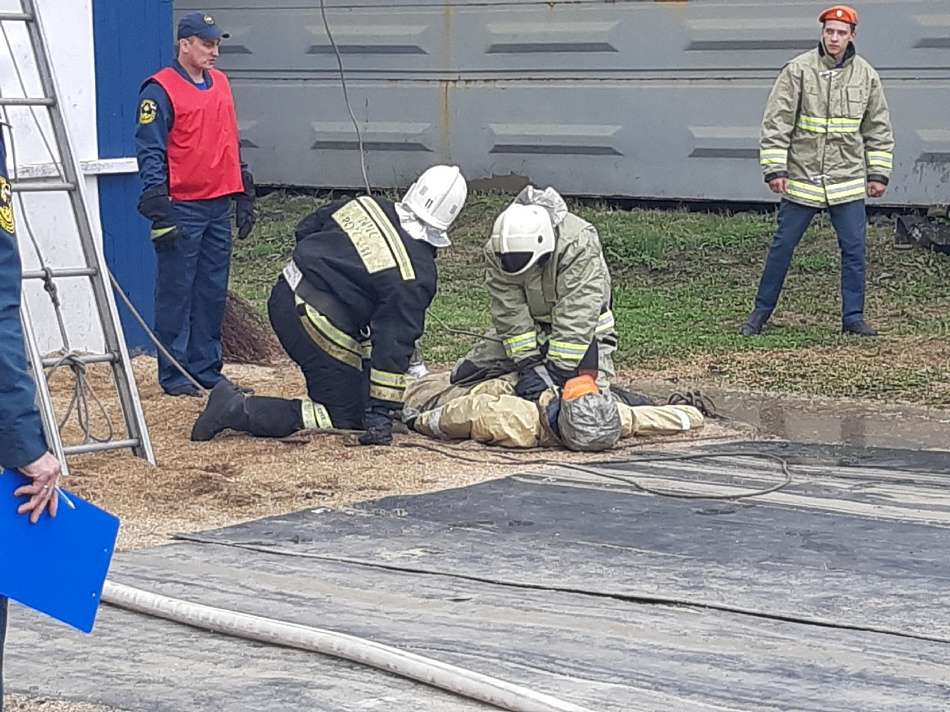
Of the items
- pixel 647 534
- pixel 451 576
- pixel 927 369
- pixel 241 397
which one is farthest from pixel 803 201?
pixel 451 576

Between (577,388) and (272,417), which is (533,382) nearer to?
(577,388)

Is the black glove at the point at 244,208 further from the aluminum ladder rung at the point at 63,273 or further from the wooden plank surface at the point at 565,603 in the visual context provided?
the wooden plank surface at the point at 565,603

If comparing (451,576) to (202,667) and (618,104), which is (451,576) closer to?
(202,667)

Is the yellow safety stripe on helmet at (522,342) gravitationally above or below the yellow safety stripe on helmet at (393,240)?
below

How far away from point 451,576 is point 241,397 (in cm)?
229

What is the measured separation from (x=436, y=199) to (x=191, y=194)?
1806mm

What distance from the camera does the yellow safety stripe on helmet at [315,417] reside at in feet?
22.2

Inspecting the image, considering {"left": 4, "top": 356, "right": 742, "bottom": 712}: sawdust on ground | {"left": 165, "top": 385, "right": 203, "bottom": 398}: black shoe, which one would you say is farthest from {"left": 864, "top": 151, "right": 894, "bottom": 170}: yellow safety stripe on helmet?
{"left": 165, "top": 385, "right": 203, "bottom": 398}: black shoe

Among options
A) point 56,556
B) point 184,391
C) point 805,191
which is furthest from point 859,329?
point 56,556

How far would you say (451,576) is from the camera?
470 cm

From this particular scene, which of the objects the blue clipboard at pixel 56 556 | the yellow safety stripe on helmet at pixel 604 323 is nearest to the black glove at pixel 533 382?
the yellow safety stripe on helmet at pixel 604 323

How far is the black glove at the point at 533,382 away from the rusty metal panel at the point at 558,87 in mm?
5182

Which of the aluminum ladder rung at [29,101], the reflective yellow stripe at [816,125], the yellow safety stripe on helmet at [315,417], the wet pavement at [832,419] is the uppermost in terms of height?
the aluminum ladder rung at [29,101]

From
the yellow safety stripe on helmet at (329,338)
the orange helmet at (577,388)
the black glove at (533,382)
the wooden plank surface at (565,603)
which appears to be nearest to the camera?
the wooden plank surface at (565,603)
